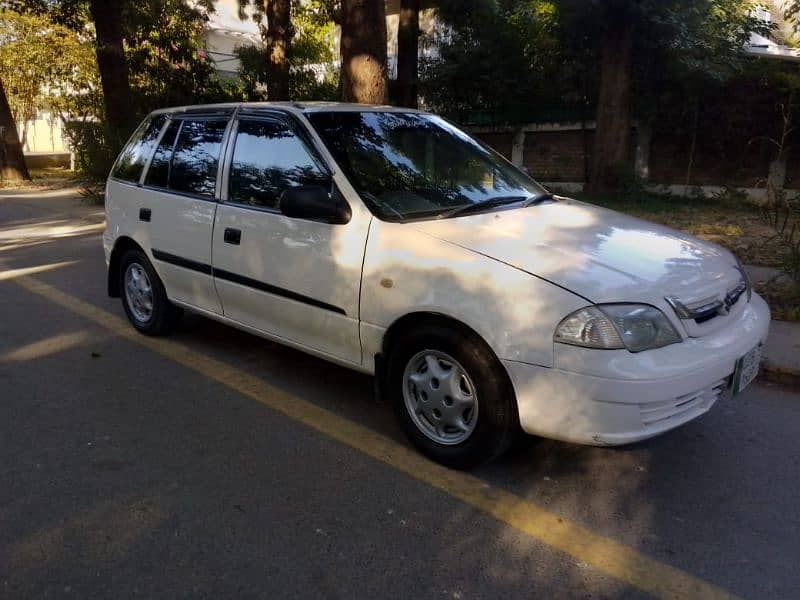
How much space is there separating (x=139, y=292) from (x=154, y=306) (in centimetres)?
27

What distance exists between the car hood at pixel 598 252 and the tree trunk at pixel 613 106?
9696 mm

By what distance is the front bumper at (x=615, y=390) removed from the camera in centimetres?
296

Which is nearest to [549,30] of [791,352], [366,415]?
[791,352]

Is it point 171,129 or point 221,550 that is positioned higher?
point 171,129

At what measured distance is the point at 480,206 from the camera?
4.04 meters

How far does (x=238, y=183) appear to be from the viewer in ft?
14.8

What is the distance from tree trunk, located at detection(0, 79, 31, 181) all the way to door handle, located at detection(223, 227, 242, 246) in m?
19.3

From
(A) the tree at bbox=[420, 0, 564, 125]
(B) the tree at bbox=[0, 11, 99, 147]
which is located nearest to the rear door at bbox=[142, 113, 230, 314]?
(A) the tree at bbox=[420, 0, 564, 125]

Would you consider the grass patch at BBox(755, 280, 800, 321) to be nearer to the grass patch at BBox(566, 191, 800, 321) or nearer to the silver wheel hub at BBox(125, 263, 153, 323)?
the grass patch at BBox(566, 191, 800, 321)

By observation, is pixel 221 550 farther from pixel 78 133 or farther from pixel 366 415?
pixel 78 133

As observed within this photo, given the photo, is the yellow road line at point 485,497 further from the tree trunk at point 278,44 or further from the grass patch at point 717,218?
the tree trunk at point 278,44

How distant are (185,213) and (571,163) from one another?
40.4 ft

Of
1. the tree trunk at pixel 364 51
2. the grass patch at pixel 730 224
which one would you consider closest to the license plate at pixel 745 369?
the grass patch at pixel 730 224

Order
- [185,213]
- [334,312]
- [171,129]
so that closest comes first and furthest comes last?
[334,312]
[185,213]
[171,129]
